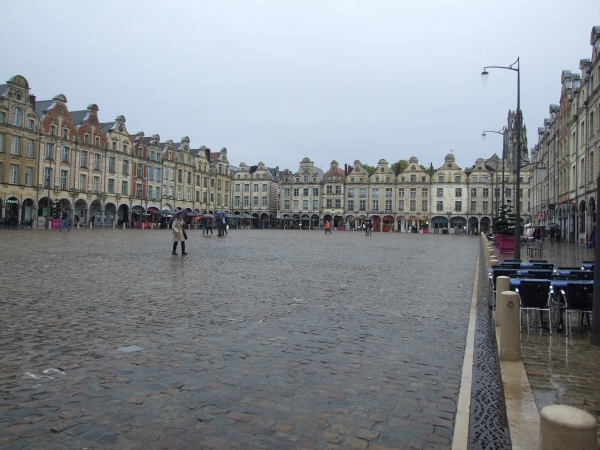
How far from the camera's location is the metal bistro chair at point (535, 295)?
290 inches

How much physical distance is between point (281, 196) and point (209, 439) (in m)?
89.9

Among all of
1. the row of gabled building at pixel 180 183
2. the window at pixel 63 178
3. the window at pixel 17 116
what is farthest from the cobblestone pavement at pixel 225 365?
the window at pixel 63 178

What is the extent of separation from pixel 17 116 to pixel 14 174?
19.6ft

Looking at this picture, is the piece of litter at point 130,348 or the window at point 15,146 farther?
the window at point 15,146

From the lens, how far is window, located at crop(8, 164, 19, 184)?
157 ft

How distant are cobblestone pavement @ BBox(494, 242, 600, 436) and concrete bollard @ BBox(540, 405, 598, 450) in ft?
6.44

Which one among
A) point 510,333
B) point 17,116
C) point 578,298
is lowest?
point 510,333

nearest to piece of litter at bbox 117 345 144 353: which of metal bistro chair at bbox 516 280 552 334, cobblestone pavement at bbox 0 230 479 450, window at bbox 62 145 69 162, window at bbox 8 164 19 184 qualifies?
cobblestone pavement at bbox 0 230 479 450

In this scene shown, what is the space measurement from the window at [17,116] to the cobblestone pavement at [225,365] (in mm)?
45149

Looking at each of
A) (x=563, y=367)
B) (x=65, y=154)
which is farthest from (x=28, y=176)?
(x=563, y=367)

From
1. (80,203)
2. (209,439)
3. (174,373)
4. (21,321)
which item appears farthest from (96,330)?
(80,203)

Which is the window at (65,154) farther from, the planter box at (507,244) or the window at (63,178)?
the planter box at (507,244)

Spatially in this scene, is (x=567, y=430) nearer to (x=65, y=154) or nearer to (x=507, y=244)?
(x=507, y=244)

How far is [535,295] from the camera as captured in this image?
293 inches
